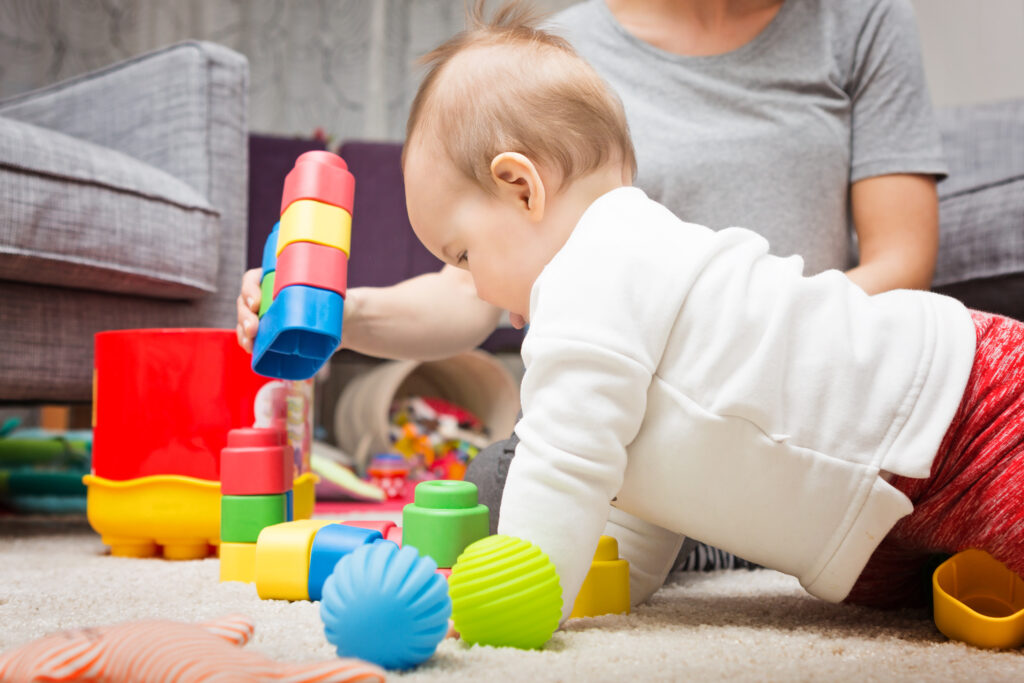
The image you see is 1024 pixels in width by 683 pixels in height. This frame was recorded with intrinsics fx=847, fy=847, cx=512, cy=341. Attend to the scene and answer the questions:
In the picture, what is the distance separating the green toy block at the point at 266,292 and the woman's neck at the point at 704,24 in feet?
1.88

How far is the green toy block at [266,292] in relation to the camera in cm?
80

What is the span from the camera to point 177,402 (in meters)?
0.95

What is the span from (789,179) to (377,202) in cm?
159

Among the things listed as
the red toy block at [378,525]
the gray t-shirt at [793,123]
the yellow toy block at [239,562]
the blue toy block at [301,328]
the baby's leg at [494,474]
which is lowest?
the yellow toy block at [239,562]

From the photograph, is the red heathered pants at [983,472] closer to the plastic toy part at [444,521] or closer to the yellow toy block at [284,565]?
the plastic toy part at [444,521]

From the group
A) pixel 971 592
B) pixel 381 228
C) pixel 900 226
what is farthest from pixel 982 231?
pixel 381 228

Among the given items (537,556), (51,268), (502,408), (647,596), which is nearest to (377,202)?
(502,408)

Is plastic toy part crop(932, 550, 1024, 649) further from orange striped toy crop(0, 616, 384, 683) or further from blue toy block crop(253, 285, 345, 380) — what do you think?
blue toy block crop(253, 285, 345, 380)

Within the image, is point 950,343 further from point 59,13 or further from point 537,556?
point 59,13

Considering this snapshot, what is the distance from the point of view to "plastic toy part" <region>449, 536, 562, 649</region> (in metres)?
0.50

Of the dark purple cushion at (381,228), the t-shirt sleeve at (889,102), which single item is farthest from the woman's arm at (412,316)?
the dark purple cushion at (381,228)

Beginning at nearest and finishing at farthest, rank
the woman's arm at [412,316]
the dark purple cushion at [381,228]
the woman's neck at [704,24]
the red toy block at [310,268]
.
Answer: the red toy block at [310,268] → the woman's arm at [412,316] → the woman's neck at [704,24] → the dark purple cushion at [381,228]

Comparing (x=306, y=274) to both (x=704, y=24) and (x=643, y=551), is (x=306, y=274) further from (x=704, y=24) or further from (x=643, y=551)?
(x=704, y=24)

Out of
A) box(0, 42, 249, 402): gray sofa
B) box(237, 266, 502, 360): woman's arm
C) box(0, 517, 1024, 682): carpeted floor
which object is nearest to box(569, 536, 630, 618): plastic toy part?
box(0, 517, 1024, 682): carpeted floor
